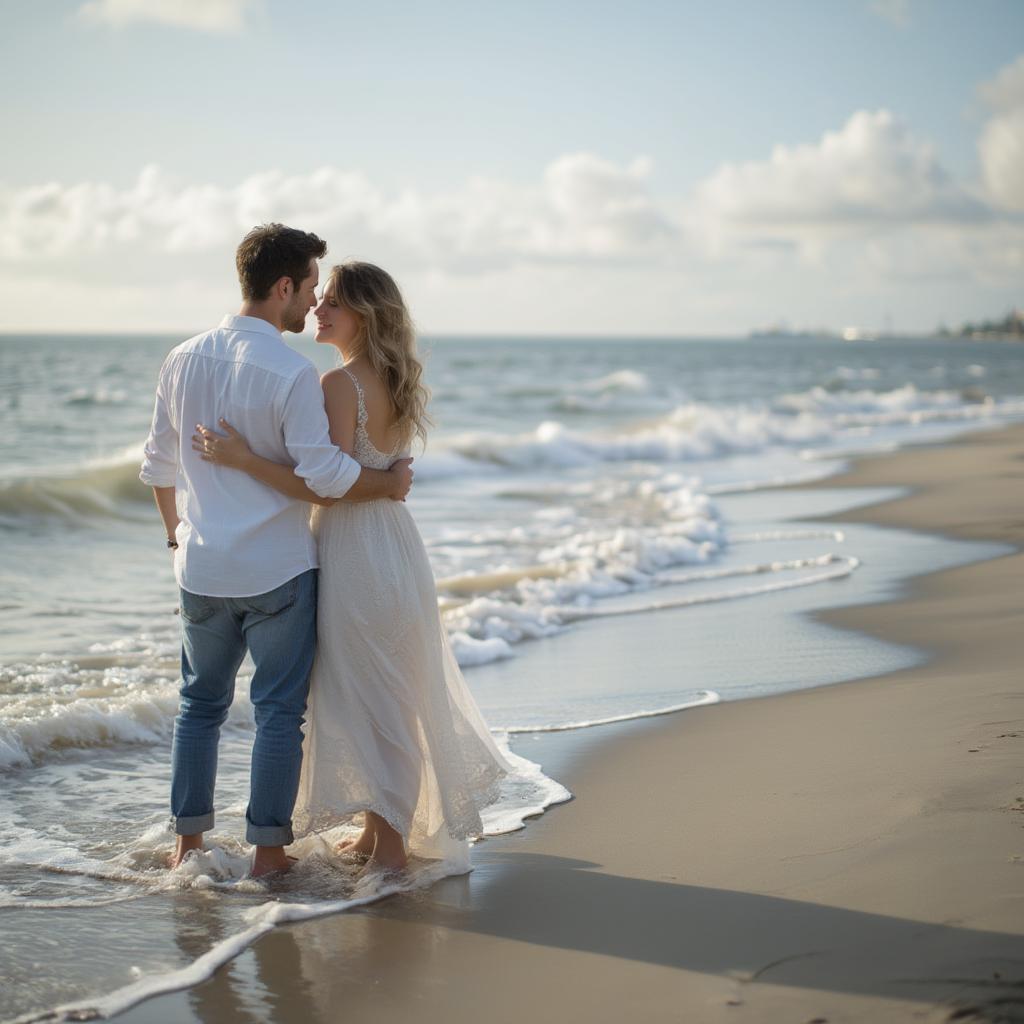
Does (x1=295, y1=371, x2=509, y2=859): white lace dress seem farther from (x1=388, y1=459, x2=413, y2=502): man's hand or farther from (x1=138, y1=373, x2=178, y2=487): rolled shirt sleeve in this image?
(x1=138, y1=373, x2=178, y2=487): rolled shirt sleeve

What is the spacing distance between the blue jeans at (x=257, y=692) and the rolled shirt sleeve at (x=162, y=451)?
1.35 ft

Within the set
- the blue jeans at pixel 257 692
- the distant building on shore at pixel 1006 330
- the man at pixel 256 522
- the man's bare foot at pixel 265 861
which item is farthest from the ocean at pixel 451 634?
the distant building on shore at pixel 1006 330

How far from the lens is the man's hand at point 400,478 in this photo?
4.02 m

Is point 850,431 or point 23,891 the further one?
point 850,431

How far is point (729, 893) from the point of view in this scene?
3.62 metres

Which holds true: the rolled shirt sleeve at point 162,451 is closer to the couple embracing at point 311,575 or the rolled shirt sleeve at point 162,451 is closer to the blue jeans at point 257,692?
the couple embracing at point 311,575

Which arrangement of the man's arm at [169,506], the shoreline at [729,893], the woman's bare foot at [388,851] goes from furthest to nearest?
the man's arm at [169,506] → the woman's bare foot at [388,851] → the shoreline at [729,893]

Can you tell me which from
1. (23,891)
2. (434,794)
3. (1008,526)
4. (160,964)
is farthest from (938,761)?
(1008,526)

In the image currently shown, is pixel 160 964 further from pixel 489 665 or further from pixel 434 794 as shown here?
pixel 489 665

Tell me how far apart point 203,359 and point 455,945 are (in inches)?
74.9

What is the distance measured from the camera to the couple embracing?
3842 mm

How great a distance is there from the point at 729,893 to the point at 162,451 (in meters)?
2.25

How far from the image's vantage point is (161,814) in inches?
188

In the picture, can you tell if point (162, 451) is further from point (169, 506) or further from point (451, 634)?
point (451, 634)
